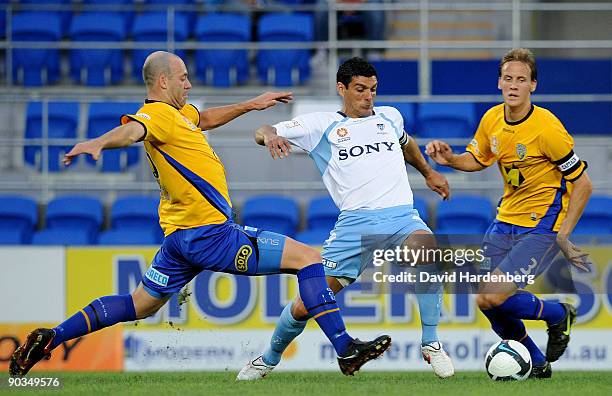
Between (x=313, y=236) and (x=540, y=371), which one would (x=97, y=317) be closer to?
(x=540, y=371)

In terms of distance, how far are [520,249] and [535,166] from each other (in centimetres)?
59

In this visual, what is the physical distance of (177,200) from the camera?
7473mm

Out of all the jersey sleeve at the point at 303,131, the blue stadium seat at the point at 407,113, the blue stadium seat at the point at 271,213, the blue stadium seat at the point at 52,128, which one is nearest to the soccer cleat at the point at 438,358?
the jersey sleeve at the point at 303,131

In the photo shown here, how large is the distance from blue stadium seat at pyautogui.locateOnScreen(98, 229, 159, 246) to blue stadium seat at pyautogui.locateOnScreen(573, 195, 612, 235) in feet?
16.0

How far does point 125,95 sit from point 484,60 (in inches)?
191

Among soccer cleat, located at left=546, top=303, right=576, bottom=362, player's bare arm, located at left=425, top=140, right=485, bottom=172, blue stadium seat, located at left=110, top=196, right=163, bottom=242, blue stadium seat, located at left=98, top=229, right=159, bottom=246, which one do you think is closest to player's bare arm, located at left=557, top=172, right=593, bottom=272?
soccer cleat, located at left=546, top=303, right=576, bottom=362

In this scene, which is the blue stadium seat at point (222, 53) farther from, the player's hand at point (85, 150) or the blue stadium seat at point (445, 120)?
the player's hand at point (85, 150)

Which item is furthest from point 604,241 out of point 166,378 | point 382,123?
point 166,378

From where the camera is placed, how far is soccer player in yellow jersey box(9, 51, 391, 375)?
736 centimetres

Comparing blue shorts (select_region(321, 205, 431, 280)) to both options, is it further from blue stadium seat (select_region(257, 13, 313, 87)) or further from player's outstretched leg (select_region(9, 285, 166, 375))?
blue stadium seat (select_region(257, 13, 313, 87))

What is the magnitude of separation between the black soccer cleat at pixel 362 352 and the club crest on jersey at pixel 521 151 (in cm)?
174

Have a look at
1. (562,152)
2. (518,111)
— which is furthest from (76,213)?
(562,152)

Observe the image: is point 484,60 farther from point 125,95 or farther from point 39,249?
point 39,249

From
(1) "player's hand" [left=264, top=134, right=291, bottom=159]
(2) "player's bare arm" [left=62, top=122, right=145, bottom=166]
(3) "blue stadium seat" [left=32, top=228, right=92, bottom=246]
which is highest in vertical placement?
(2) "player's bare arm" [left=62, top=122, right=145, bottom=166]
